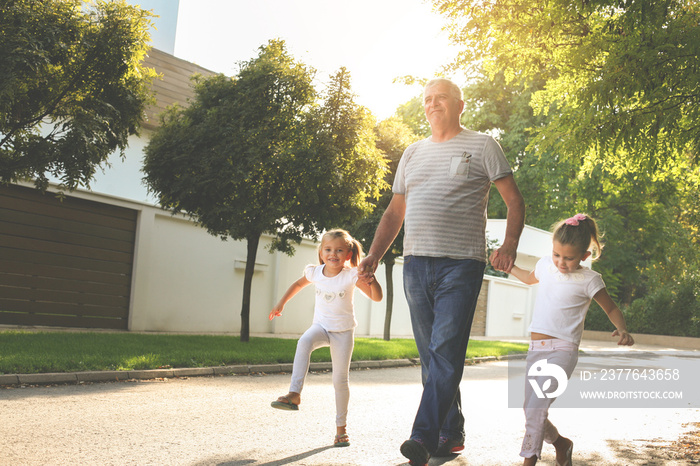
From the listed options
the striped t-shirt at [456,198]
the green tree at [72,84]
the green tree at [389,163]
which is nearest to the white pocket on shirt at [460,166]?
the striped t-shirt at [456,198]

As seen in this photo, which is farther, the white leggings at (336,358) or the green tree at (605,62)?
the green tree at (605,62)

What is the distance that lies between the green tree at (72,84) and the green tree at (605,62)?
526 centimetres

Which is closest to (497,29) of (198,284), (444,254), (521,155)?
(444,254)

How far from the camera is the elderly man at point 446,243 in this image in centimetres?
423

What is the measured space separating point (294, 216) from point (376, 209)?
5.36 metres

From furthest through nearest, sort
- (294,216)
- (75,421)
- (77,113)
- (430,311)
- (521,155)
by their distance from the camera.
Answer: (521,155) < (294,216) < (77,113) < (75,421) < (430,311)

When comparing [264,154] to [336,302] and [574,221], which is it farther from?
[574,221]

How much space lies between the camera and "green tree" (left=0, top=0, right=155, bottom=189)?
1041 centimetres

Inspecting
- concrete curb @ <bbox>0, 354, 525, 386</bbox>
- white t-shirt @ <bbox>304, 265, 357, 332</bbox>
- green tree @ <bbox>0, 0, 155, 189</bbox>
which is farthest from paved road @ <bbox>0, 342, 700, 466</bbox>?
green tree @ <bbox>0, 0, 155, 189</bbox>

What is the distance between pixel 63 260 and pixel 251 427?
1079cm

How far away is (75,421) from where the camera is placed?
224 inches

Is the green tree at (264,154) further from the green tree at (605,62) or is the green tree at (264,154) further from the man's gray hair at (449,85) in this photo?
the man's gray hair at (449,85)

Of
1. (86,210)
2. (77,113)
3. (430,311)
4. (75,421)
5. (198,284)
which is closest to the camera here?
(430,311)

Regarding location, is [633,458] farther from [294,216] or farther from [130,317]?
[130,317]
